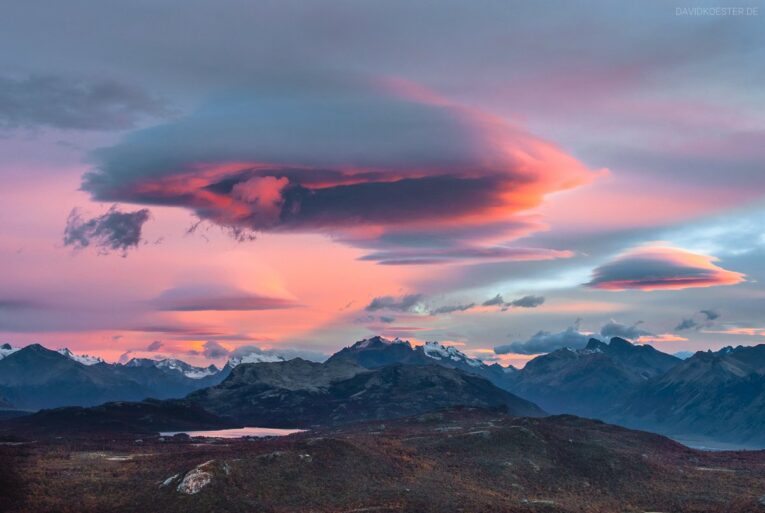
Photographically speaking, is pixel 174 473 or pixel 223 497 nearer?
pixel 223 497

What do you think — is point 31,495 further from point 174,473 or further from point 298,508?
point 298,508

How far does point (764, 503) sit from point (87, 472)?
161m

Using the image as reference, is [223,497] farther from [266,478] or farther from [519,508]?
[519,508]

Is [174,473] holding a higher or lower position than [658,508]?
higher

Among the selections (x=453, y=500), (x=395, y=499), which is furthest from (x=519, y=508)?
(x=395, y=499)

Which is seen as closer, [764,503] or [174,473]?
[764,503]

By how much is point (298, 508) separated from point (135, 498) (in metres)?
37.0

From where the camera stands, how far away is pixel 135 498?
6747 inches

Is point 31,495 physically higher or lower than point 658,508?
higher

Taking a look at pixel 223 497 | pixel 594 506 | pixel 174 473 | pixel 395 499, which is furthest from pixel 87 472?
pixel 594 506

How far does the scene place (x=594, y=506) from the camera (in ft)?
633

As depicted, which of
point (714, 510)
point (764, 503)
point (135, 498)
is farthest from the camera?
point (714, 510)

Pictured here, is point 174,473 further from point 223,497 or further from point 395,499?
point 395,499

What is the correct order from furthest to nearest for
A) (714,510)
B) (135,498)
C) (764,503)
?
1. (714,510)
2. (135,498)
3. (764,503)
